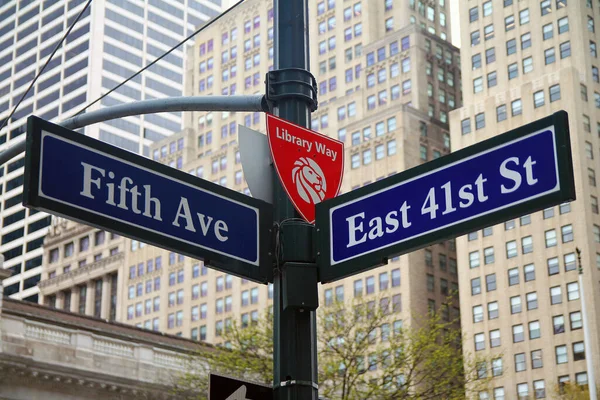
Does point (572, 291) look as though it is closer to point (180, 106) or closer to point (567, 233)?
point (567, 233)

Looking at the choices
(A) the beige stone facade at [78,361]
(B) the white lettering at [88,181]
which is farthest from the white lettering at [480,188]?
(A) the beige stone facade at [78,361]

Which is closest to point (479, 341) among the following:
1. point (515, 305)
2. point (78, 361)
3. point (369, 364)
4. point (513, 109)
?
point (515, 305)

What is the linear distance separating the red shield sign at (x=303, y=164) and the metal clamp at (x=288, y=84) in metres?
0.25

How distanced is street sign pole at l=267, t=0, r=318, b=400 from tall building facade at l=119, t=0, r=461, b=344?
96952 millimetres

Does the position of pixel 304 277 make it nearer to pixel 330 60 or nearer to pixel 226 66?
pixel 330 60

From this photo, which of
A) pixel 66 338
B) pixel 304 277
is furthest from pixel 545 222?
pixel 304 277

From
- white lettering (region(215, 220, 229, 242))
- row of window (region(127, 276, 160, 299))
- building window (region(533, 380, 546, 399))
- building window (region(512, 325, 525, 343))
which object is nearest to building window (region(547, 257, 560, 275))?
building window (region(512, 325, 525, 343))

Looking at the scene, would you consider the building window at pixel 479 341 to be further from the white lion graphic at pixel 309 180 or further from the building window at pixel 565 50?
the white lion graphic at pixel 309 180

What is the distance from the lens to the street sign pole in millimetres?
6363

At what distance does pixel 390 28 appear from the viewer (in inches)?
4953

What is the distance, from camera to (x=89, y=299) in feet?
485

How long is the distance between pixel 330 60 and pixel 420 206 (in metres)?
125

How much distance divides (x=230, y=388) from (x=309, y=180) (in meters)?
1.58

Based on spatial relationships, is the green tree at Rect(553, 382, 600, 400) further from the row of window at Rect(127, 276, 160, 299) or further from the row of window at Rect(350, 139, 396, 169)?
the row of window at Rect(127, 276, 160, 299)
